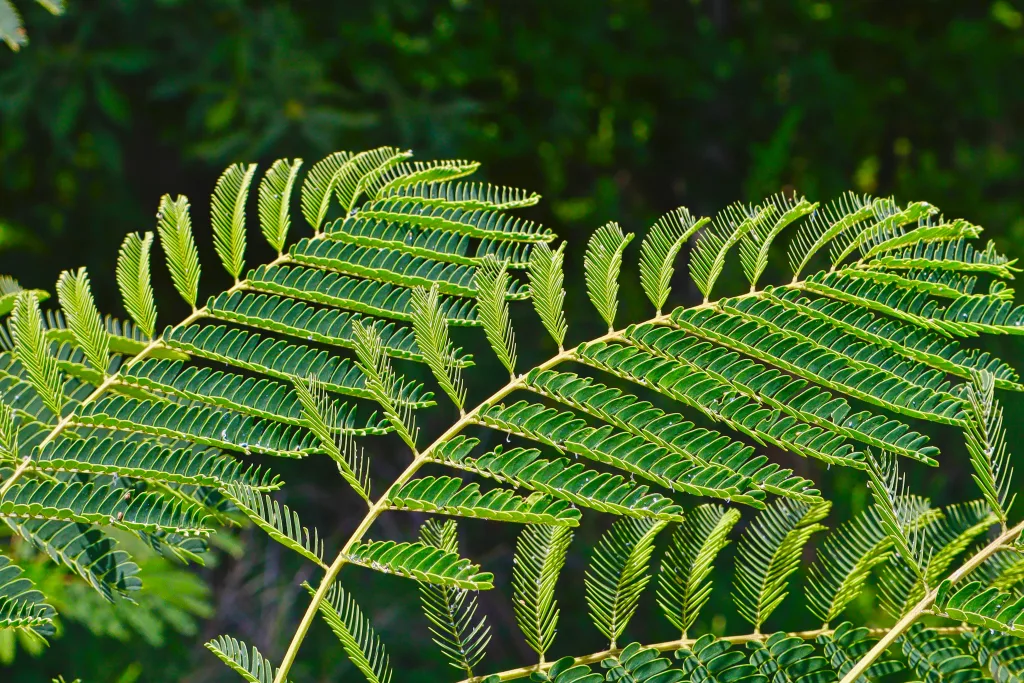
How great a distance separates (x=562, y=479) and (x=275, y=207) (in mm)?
507

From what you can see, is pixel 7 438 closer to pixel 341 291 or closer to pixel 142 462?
pixel 142 462

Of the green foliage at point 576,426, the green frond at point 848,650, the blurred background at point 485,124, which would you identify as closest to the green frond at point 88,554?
the green foliage at point 576,426

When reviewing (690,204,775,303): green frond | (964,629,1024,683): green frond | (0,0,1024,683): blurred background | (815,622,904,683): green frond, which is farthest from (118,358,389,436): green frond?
(0,0,1024,683): blurred background

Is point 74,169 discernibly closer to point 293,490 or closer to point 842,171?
point 293,490

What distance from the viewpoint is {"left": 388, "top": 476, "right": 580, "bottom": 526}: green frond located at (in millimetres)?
683

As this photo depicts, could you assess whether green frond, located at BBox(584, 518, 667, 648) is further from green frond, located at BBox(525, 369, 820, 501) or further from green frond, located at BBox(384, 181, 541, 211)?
green frond, located at BBox(384, 181, 541, 211)

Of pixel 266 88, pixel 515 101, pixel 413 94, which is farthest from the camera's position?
pixel 515 101

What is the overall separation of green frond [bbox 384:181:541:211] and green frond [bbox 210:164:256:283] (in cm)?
17

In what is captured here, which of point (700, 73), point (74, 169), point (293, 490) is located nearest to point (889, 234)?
point (293, 490)

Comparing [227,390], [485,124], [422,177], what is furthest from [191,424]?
[485,124]

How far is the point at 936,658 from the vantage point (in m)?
0.76

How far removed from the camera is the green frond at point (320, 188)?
1.04 meters

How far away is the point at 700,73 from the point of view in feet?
16.8

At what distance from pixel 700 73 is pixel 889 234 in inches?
180
